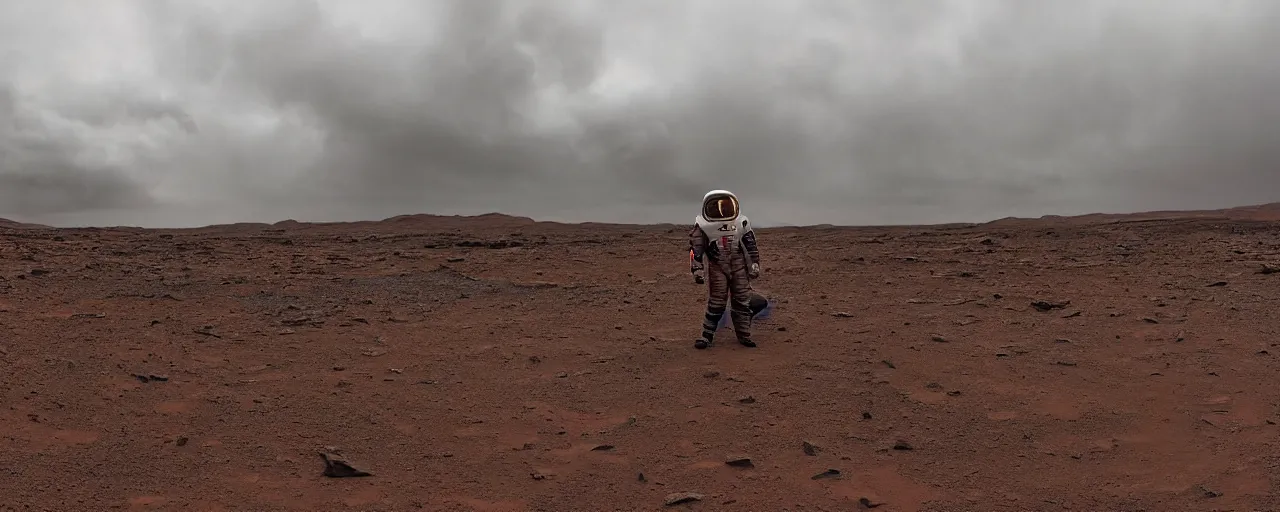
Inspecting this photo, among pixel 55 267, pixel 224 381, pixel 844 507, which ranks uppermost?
pixel 55 267

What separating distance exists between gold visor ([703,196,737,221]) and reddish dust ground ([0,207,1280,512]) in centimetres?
150

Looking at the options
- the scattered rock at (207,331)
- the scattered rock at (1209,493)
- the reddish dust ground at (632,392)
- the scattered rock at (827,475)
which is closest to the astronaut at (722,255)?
the reddish dust ground at (632,392)

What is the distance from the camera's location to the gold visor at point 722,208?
888 centimetres

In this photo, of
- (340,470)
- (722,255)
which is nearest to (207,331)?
(340,470)

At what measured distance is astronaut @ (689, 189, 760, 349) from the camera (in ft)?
29.1

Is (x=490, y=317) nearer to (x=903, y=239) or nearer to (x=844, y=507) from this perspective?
(x=844, y=507)

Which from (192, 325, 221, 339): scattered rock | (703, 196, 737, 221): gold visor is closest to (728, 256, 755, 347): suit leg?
(703, 196, 737, 221): gold visor

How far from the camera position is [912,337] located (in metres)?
9.26

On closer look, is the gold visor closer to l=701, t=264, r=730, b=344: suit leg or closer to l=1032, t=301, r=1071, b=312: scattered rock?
l=701, t=264, r=730, b=344: suit leg

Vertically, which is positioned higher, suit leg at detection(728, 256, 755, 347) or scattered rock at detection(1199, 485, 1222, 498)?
suit leg at detection(728, 256, 755, 347)

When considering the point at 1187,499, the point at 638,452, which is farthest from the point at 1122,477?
the point at 638,452

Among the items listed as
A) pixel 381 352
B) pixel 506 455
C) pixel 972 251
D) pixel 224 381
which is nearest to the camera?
pixel 506 455

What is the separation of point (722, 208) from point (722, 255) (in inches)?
21.0

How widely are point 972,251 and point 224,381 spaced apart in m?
14.3
